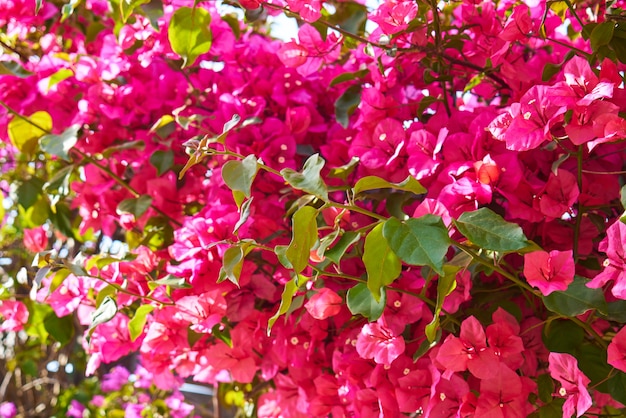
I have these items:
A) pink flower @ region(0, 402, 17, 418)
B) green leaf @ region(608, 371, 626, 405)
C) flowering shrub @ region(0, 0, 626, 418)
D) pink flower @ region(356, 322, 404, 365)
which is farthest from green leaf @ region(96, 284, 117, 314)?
pink flower @ region(0, 402, 17, 418)

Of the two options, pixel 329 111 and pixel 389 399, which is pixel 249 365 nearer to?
pixel 389 399

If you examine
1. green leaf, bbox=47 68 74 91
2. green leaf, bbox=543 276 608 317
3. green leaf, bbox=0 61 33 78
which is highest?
green leaf, bbox=543 276 608 317

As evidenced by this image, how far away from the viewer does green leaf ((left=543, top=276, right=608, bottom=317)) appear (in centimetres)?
57

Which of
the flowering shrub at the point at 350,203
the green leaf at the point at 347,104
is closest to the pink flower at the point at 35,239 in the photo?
the flowering shrub at the point at 350,203

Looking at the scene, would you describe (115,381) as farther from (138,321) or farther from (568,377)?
(568,377)

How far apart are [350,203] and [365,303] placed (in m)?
0.08

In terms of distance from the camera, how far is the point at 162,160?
0.90 meters

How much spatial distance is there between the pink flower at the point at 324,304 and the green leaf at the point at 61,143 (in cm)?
37

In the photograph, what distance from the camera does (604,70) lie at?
61 centimetres

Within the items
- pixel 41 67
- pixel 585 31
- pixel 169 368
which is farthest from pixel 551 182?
pixel 41 67

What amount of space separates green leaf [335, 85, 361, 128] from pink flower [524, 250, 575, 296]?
0.98 ft

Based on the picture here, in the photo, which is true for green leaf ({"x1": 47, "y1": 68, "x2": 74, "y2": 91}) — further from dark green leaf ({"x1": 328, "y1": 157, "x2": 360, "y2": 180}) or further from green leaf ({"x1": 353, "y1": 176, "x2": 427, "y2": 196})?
green leaf ({"x1": 353, "y1": 176, "x2": 427, "y2": 196})

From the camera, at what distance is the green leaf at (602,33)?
0.64 metres

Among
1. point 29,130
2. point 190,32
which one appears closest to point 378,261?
point 190,32
